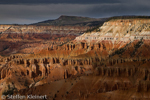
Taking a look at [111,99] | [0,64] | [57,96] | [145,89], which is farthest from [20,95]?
[0,64]

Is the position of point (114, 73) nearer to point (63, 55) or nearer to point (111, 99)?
point (111, 99)

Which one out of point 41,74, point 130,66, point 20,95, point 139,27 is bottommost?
point 41,74

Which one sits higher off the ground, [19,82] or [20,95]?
[20,95]

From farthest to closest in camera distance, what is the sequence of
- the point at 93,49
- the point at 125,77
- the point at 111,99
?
the point at 93,49 < the point at 125,77 < the point at 111,99

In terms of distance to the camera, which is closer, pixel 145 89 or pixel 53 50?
pixel 145 89

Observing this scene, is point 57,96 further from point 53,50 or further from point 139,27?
point 53,50

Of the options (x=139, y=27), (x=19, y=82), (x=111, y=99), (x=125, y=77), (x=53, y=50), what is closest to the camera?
(x=111, y=99)
